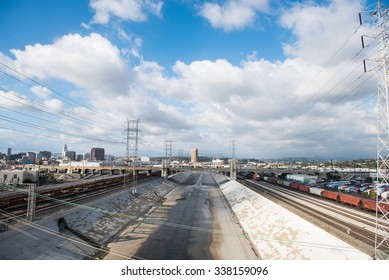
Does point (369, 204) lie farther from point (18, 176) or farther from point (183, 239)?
point (18, 176)

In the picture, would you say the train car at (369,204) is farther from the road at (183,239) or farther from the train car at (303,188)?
the train car at (303,188)

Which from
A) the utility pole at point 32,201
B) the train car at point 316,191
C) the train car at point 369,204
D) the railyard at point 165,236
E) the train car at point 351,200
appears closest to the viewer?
the railyard at point 165,236

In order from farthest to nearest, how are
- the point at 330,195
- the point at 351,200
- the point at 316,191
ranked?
the point at 316,191, the point at 330,195, the point at 351,200

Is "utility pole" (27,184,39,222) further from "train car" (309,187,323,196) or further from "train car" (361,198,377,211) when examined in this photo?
"train car" (309,187,323,196)

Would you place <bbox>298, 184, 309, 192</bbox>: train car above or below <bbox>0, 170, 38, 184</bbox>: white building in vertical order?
below

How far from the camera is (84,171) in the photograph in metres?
169

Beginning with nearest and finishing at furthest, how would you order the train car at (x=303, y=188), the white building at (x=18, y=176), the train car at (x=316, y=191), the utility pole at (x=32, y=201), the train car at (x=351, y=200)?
the utility pole at (x=32, y=201), the train car at (x=351, y=200), the train car at (x=316, y=191), the train car at (x=303, y=188), the white building at (x=18, y=176)

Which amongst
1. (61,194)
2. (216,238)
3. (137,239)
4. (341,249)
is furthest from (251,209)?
(61,194)

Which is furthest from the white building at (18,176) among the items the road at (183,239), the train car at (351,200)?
the train car at (351,200)

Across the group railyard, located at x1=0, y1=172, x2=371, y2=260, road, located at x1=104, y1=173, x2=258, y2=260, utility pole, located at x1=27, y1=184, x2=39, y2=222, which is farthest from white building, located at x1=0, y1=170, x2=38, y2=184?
utility pole, located at x1=27, y1=184, x2=39, y2=222

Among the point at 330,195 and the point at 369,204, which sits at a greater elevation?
the point at 369,204

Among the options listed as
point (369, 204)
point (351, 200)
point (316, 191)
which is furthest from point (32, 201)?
point (316, 191)

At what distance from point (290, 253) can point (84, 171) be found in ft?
538

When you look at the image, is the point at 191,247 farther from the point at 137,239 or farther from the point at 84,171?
the point at 84,171
